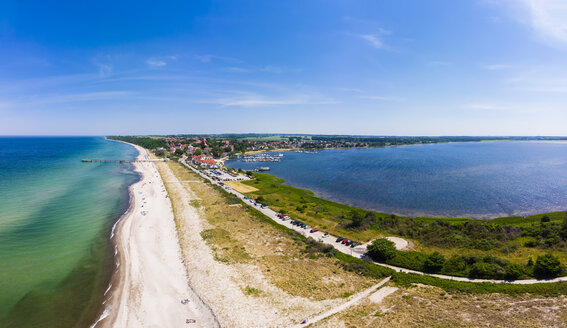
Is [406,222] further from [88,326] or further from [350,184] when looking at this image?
[88,326]

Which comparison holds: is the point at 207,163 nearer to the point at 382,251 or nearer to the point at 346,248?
the point at 346,248

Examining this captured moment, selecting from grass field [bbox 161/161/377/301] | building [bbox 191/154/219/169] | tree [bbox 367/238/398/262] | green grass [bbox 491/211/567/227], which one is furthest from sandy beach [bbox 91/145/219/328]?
building [bbox 191/154/219/169]


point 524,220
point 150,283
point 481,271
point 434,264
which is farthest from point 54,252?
point 524,220

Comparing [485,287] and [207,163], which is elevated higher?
[207,163]

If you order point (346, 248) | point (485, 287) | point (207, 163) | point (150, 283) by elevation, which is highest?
point (207, 163)

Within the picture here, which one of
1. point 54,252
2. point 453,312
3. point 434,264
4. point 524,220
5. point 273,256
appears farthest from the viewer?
point 524,220

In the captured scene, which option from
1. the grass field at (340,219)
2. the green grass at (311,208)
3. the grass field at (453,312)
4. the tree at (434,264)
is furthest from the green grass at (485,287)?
the green grass at (311,208)

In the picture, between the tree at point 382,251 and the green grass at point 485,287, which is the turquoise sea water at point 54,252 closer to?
the tree at point 382,251
